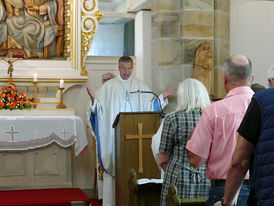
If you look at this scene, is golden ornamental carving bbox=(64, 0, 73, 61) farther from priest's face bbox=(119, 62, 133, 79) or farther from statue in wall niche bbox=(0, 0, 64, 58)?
priest's face bbox=(119, 62, 133, 79)

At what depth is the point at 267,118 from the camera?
8.41ft

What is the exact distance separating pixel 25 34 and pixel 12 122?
78.9 inches

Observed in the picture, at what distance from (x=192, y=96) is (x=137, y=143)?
273 cm

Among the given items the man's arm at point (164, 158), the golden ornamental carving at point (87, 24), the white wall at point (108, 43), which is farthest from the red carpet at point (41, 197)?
the white wall at point (108, 43)

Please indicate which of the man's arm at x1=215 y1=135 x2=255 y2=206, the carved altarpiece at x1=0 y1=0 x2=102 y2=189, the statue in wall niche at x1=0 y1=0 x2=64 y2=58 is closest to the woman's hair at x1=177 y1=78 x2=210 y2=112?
the man's arm at x1=215 y1=135 x2=255 y2=206

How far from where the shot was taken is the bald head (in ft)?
11.6

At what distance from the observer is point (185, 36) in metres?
9.22

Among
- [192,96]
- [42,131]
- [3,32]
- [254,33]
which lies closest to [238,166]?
[192,96]

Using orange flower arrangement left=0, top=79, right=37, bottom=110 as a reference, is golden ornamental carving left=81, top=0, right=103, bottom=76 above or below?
above

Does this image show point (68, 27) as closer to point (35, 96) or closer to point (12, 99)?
point (35, 96)

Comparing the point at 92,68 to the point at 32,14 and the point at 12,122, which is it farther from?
the point at 12,122

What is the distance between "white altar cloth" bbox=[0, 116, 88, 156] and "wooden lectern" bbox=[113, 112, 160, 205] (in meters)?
1.86

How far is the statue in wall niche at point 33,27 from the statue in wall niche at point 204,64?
2.39 metres

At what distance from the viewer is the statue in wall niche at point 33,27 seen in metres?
9.92
